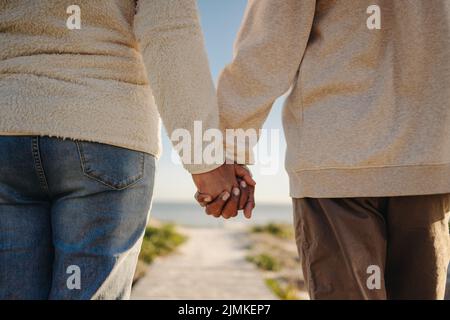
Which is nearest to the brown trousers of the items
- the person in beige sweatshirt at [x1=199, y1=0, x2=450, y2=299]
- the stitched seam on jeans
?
the person in beige sweatshirt at [x1=199, y1=0, x2=450, y2=299]

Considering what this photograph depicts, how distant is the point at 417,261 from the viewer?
5.57 ft

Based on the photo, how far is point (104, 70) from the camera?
1.38 metres

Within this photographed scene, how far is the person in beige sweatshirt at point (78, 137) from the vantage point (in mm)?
1304

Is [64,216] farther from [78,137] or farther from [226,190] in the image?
[226,190]

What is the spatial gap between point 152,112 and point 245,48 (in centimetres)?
56

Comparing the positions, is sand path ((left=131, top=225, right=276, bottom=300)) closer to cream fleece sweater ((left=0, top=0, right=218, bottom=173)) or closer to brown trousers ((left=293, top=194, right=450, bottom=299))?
brown trousers ((left=293, top=194, right=450, bottom=299))

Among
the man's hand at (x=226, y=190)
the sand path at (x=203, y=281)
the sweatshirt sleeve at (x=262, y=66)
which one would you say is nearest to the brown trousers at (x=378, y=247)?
the man's hand at (x=226, y=190)

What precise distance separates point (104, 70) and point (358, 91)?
2.82 feet

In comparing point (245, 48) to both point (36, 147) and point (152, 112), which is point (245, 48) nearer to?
point (152, 112)

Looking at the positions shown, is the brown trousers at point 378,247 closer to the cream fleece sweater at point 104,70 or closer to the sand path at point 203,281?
the cream fleece sweater at point 104,70

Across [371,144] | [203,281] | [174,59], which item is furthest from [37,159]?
[203,281]

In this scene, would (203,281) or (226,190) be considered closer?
(226,190)

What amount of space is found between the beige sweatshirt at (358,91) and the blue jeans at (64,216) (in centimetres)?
69
